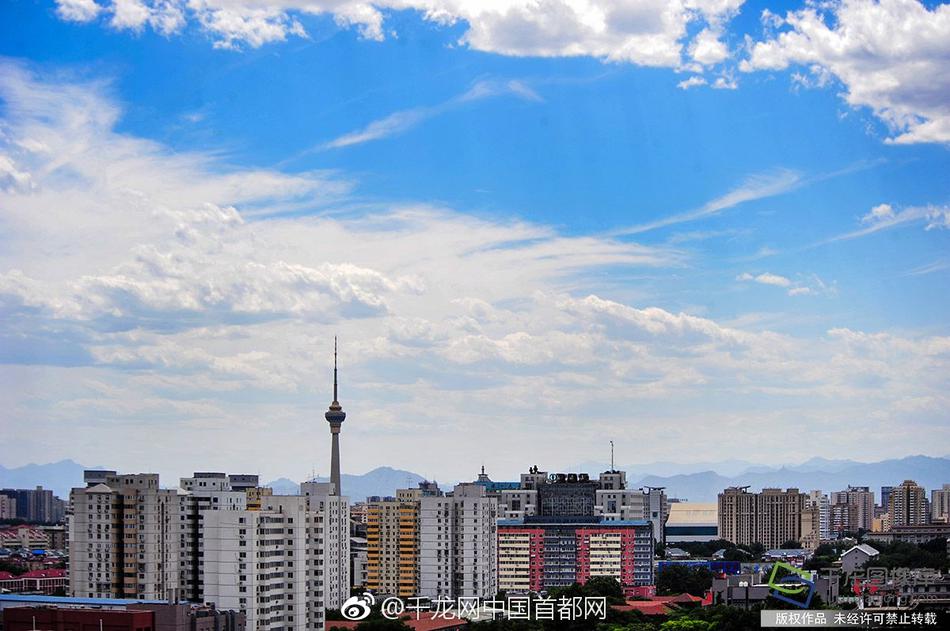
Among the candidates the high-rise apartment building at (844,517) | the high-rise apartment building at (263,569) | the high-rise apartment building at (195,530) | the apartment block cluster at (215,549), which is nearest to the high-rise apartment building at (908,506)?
the high-rise apartment building at (844,517)

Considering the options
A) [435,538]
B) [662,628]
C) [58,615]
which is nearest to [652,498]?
[435,538]

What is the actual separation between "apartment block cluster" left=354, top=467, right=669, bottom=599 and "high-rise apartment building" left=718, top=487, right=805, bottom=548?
9.02m

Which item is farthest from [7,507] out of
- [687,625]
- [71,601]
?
[71,601]

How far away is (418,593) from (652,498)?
24.3m

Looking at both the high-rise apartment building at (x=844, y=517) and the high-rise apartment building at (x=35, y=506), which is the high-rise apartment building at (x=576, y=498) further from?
the high-rise apartment building at (x=35, y=506)

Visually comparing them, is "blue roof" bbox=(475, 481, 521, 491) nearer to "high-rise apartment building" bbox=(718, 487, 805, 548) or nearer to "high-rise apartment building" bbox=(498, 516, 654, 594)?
"high-rise apartment building" bbox=(498, 516, 654, 594)

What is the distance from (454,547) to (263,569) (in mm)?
11656

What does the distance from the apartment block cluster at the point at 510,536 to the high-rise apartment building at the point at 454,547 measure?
0.07 ft

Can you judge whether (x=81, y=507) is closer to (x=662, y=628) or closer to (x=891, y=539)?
(x=662, y=628)

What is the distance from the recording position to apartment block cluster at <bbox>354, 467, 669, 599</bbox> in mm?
33281

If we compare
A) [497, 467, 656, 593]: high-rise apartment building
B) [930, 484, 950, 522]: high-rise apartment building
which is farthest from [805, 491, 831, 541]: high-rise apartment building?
[497, 467, 656, 593]: high-rise apartment building

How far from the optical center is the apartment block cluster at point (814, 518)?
208 feet

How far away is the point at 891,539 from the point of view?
189 feet

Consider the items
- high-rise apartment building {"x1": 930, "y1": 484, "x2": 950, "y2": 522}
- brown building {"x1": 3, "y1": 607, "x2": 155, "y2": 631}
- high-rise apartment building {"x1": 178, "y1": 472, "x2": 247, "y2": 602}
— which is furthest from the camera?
high-rise apartment building {"x1": 930, "y1": 484, "x2": 950, "y2": 522}
